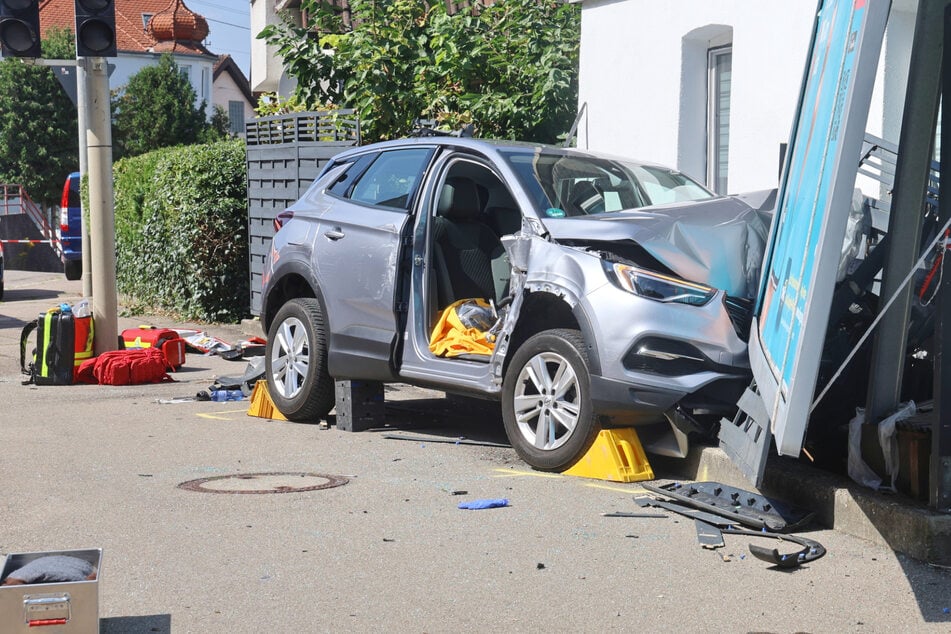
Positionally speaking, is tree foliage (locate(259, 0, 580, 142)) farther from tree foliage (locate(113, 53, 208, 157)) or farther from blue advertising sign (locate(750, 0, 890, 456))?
tree foliage (locate(113, 53, 208, 157))

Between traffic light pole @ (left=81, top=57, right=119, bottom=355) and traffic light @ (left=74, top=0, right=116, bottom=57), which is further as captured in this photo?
traffic light pole @ (left=81, top=57, right=119, bottom=355)

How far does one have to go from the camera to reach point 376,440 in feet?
27.6

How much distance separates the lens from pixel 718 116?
12.0 meters

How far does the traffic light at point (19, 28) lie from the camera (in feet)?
39.7

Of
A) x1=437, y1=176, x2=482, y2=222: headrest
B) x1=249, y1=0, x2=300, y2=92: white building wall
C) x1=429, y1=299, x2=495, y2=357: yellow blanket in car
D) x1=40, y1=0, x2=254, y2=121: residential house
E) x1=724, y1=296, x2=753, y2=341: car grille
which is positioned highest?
x1=40, y1=0, x2=254, y2=121: residential house

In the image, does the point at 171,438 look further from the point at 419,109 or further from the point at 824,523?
the point at 419,109

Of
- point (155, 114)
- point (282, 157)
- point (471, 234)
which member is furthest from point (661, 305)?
point (155, 114)

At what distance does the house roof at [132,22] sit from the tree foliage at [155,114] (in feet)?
60.7

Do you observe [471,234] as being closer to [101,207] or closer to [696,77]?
[696,77]

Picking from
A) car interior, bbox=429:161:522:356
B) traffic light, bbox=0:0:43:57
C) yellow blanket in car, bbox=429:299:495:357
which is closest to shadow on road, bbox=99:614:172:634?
yellow blanket in car, bbox=429:299:495:357

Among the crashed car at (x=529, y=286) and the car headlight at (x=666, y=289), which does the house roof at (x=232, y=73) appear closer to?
the crashed car at (x=529, y=286)

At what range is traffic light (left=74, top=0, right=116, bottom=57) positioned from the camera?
11953 millimetres

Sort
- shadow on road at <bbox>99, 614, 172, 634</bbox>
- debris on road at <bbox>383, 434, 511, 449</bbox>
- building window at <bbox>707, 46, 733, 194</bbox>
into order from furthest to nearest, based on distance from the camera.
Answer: building window at <bbox>707, 46, 733, 194</bbox>
debris on road at <bbox>383, 434, 511, 449</bbox>
shadow on road at <bbox>99, 614, 172, 634</bbox>

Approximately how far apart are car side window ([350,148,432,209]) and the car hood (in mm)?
1482
